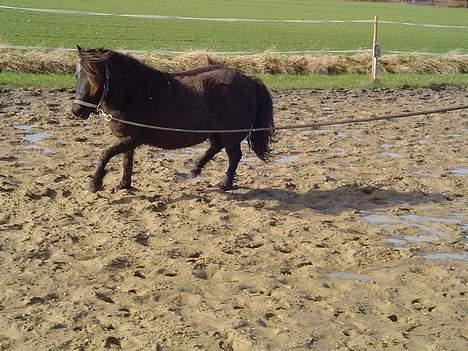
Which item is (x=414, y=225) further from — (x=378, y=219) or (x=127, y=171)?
(x=127, y=171)

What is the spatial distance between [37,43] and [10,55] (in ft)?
20.0

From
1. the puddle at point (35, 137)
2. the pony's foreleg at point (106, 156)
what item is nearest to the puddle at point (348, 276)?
the pony's foreleg at point (106, 156)

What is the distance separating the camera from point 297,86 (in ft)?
59.3

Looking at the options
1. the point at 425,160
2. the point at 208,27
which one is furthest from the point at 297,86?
the point at 208,27

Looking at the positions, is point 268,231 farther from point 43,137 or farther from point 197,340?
point 43,137

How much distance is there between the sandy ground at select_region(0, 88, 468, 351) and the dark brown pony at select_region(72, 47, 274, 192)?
54 centimetres

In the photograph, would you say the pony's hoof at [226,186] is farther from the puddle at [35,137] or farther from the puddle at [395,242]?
the puddle at [35,137]

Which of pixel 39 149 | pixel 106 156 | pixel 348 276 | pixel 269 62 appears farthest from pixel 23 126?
pixel 269 62

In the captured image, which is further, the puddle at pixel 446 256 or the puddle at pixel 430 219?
the puddle at pixel 430 219

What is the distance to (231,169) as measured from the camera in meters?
8.62

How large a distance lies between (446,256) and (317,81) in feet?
43.2

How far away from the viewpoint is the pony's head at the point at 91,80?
764 centimetres

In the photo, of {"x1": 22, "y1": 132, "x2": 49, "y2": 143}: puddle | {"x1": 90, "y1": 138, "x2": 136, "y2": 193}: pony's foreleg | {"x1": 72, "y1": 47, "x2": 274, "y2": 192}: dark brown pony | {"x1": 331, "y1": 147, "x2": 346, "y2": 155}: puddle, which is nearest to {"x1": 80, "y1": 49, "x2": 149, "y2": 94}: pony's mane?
{"x1": 72, "y1": 47, "x2": 274, "y2": 192}: dark brown pony

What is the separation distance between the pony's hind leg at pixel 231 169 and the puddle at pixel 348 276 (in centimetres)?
276
